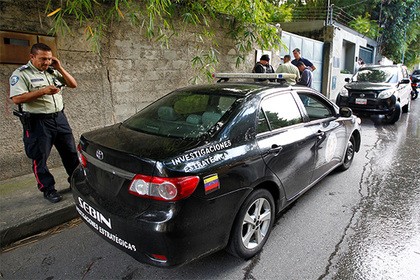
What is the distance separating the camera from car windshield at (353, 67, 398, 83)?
9.40 m

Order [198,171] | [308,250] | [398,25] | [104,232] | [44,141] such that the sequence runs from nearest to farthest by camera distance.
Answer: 1. [198,171]
2. [104,232]
3. [308,250]
4. [44,141]
5. [398,25]

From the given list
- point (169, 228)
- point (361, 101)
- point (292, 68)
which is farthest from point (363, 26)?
point (169, 228)

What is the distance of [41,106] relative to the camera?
323cm

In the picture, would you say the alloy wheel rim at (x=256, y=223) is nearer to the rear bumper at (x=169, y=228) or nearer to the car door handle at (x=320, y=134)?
the rear bumper at (x=169, y=228)

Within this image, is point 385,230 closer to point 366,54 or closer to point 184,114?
point 184,114

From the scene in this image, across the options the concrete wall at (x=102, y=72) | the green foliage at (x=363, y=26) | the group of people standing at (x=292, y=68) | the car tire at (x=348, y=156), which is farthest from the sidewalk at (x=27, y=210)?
the green foliage at (x=363, y=26)

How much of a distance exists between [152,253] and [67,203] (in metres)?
1.82

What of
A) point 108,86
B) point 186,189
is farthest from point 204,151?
point 108,86

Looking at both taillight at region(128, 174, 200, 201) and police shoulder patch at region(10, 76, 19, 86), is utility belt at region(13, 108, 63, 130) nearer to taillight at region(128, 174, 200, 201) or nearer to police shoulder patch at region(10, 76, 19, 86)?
police shoulder patch at region(10, 76, 19, 86)

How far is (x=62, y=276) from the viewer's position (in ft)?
7.93

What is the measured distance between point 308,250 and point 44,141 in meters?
2.88

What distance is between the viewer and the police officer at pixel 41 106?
3077 millimetres

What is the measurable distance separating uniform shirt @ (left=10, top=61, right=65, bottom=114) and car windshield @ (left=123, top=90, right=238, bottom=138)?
97 cm

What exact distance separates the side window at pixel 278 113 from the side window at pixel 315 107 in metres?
0.36
